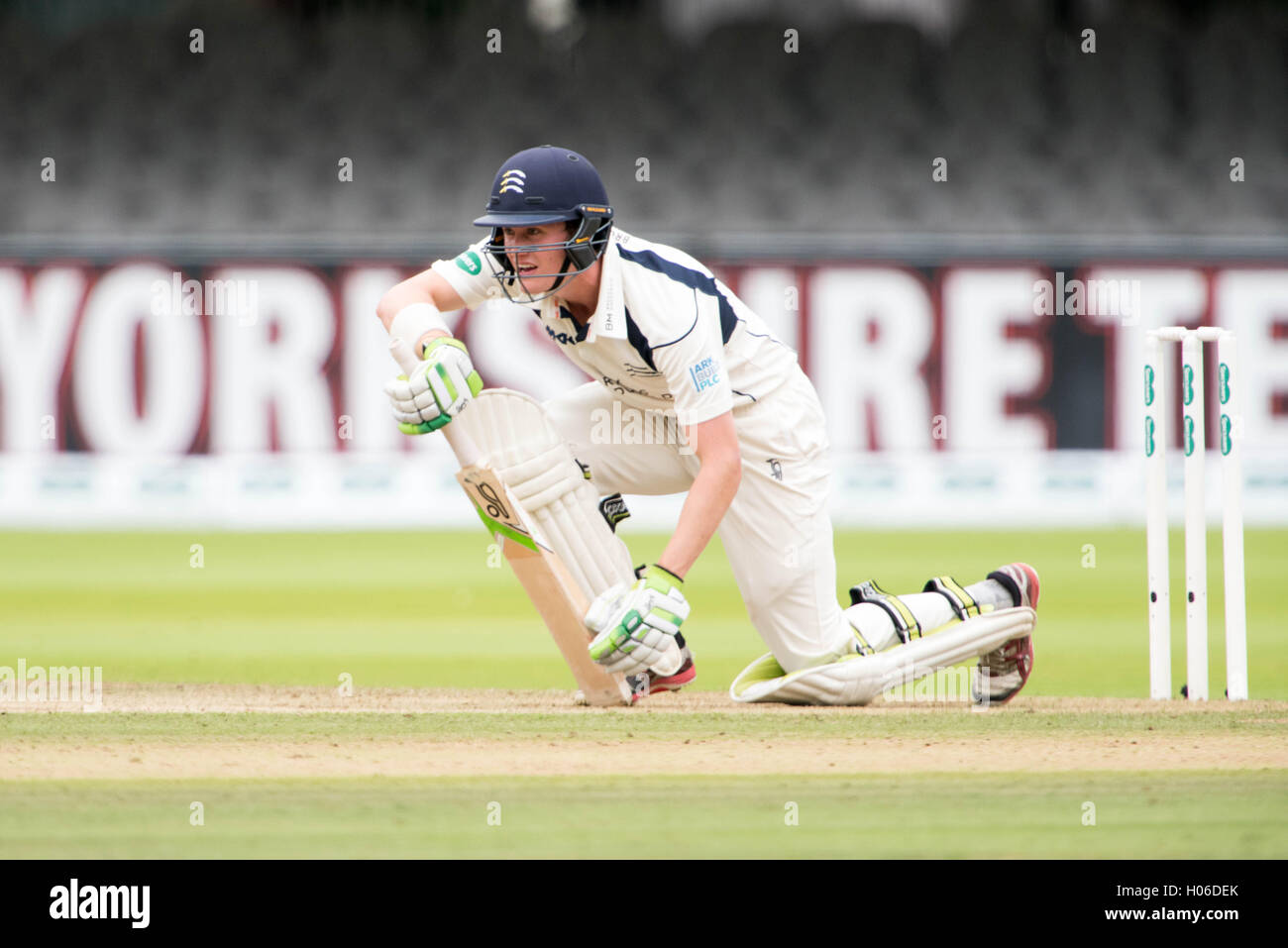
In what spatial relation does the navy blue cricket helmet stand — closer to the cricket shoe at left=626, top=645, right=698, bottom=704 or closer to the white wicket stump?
the cricket shoe at left=626, top=645, right=698, bottom=704

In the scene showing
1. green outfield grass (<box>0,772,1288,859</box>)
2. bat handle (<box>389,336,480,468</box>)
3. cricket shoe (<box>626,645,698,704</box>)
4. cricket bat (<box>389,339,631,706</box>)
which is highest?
bat handle (<box>389,336,480,468</box>)

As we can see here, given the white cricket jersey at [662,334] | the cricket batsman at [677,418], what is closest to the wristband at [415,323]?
the cricket batsman at [677,418]

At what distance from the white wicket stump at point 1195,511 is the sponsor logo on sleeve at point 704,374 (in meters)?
1.58

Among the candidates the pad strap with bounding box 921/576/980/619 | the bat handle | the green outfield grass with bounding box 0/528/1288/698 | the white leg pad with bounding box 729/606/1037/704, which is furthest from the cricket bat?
the green outfield grass with bounding box 0/528/1288/698

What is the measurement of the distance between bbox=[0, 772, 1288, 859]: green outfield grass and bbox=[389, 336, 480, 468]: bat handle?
1.16 metres

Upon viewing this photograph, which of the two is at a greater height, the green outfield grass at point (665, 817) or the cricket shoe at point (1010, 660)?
the cricket shoe at point (1010, 660)

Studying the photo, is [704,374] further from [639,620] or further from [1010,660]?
[1010,660]

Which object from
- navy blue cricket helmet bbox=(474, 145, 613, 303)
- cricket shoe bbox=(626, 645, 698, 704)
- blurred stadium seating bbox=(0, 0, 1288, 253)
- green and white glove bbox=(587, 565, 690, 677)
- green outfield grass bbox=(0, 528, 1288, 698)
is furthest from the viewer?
blurred stadium seating bbox=(0, 0, 1288, 253)

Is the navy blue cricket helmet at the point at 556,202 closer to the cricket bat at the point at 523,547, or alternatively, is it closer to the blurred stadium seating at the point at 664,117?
the cricket bat at the point at 523,547

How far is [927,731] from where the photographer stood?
430cm

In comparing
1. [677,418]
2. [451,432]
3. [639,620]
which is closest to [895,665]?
[677,418]

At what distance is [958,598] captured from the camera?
4898 mm

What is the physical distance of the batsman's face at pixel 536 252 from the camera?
4.27 metres

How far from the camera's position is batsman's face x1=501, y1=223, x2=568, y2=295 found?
4.27 meters
